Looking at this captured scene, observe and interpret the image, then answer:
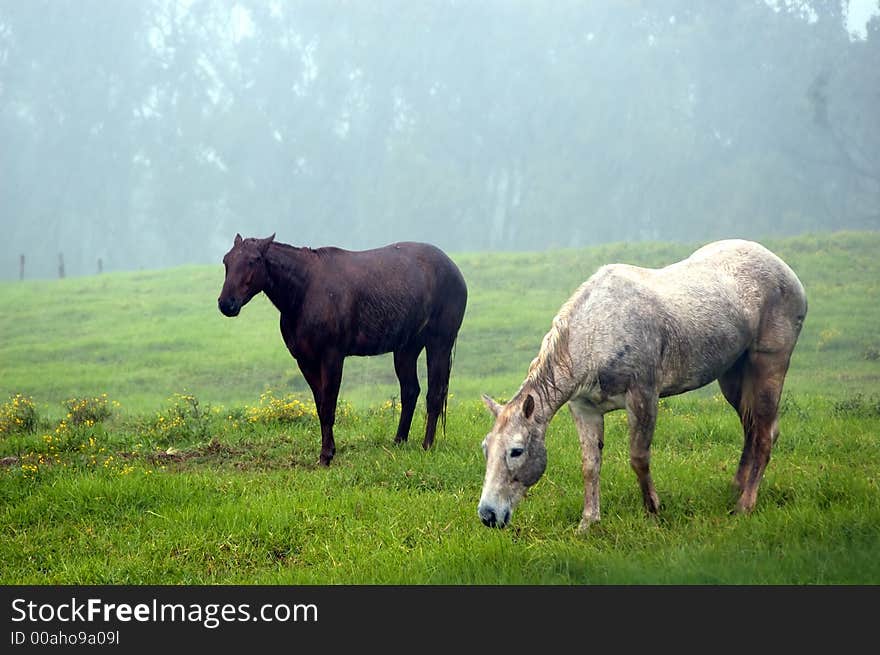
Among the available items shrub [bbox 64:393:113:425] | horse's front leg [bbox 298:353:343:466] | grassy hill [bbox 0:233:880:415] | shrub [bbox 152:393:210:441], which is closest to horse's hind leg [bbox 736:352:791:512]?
horse's front leg [bbox 298:353:343:466]

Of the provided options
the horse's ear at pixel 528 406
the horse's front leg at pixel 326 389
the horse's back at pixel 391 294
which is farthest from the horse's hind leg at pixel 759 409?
the horse's front leg at pixel 326 389

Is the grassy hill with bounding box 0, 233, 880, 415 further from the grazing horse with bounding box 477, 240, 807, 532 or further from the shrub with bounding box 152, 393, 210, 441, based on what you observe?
the grazing horse with bounding box 477, 240, 807, 532

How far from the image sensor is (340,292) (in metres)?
10.1

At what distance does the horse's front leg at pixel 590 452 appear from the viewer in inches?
270

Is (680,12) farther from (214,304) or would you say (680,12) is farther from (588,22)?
(214,304)

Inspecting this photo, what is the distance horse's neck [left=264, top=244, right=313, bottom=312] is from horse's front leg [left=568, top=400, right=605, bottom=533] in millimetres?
4258

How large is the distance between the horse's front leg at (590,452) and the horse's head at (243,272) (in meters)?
4.32

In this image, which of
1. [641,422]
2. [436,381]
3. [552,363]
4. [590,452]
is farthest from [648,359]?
[436,381]

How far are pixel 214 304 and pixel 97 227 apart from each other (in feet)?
101

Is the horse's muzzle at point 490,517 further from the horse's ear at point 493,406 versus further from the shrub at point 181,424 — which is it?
the shrub at point 181,424

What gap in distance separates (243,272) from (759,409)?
218 inches

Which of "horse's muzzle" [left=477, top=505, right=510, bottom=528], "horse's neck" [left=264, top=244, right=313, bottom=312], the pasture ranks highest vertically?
"horse's neck" [left=264, top=244, right=313, bottom=312]

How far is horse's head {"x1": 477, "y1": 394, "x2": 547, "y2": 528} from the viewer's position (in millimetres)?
5871
